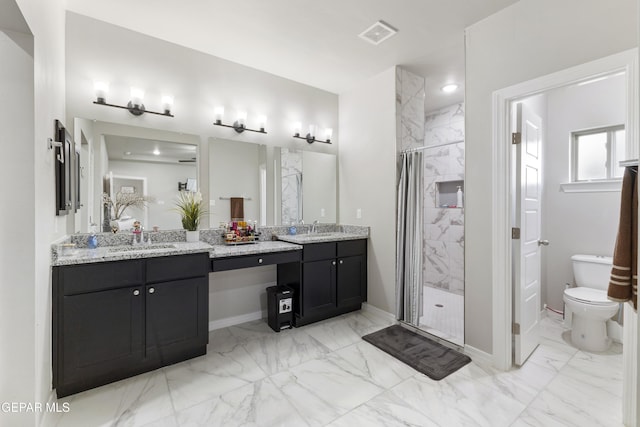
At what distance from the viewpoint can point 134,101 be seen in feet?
8.25

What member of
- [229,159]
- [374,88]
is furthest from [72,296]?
[374,88]

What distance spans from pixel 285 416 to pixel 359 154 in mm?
2817

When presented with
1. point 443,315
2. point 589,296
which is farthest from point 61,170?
point 589,296

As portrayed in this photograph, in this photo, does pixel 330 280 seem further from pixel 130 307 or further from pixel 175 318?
pixel 130 307

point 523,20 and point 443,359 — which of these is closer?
point 523,20

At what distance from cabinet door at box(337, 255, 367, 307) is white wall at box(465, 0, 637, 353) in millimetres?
1217

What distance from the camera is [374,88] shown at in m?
3.34

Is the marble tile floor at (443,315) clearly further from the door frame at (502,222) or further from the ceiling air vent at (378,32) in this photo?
the ceiling air vent at (378,32)

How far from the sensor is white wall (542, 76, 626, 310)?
2887 millimetres

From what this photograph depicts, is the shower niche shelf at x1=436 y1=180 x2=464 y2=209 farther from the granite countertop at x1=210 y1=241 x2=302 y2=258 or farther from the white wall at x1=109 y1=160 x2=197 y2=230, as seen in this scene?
the white wall at x1=109 y1=160 x2=197 y2=230

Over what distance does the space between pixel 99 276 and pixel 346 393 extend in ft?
6.15

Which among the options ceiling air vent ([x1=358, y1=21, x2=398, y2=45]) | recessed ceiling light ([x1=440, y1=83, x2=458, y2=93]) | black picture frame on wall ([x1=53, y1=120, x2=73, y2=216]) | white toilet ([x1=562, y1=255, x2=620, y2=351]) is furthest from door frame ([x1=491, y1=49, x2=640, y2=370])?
black picture frame on wall ([x1=53, y1=120, x2=73, y2=216])

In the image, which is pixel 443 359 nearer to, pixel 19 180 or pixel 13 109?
pixel 19 180

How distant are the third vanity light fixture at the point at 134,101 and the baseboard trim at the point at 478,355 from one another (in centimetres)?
347
